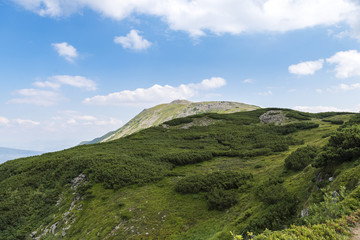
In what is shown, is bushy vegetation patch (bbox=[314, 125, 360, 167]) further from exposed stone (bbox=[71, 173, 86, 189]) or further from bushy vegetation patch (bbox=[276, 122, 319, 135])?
bushy vegetation patch (bbox=[276, 122, 319, 135])

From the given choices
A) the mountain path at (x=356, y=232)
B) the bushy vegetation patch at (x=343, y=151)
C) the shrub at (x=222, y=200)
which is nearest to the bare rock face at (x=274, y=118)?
the shrub at (x=222, y=200)

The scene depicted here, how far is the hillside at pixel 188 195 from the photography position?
10.0 meters

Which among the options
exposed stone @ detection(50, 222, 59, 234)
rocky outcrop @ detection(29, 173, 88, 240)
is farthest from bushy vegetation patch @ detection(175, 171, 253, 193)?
exposed stone @ detection(50, 222, 59, 234)

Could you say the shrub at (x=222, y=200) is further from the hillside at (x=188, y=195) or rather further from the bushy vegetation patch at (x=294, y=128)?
the bushy vegetation patch at (x=294, y=128)

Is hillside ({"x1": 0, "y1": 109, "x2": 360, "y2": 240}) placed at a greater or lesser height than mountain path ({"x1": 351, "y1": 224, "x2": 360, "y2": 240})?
lesser

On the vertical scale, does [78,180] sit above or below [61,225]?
above

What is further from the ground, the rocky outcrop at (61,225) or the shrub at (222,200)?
the shrub at (222,200)

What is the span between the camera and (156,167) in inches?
1107

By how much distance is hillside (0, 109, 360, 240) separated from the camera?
10.0 m

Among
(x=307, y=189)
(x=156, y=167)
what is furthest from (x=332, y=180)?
(x=156, y=167)

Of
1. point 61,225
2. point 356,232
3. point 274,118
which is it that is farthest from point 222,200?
point 274,118

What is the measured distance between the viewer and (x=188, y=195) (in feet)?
63.5

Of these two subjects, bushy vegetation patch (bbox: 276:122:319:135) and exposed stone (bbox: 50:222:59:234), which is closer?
exposed stone (bbox: 50:222:59:234)

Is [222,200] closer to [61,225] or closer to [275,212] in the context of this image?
[275,212]
